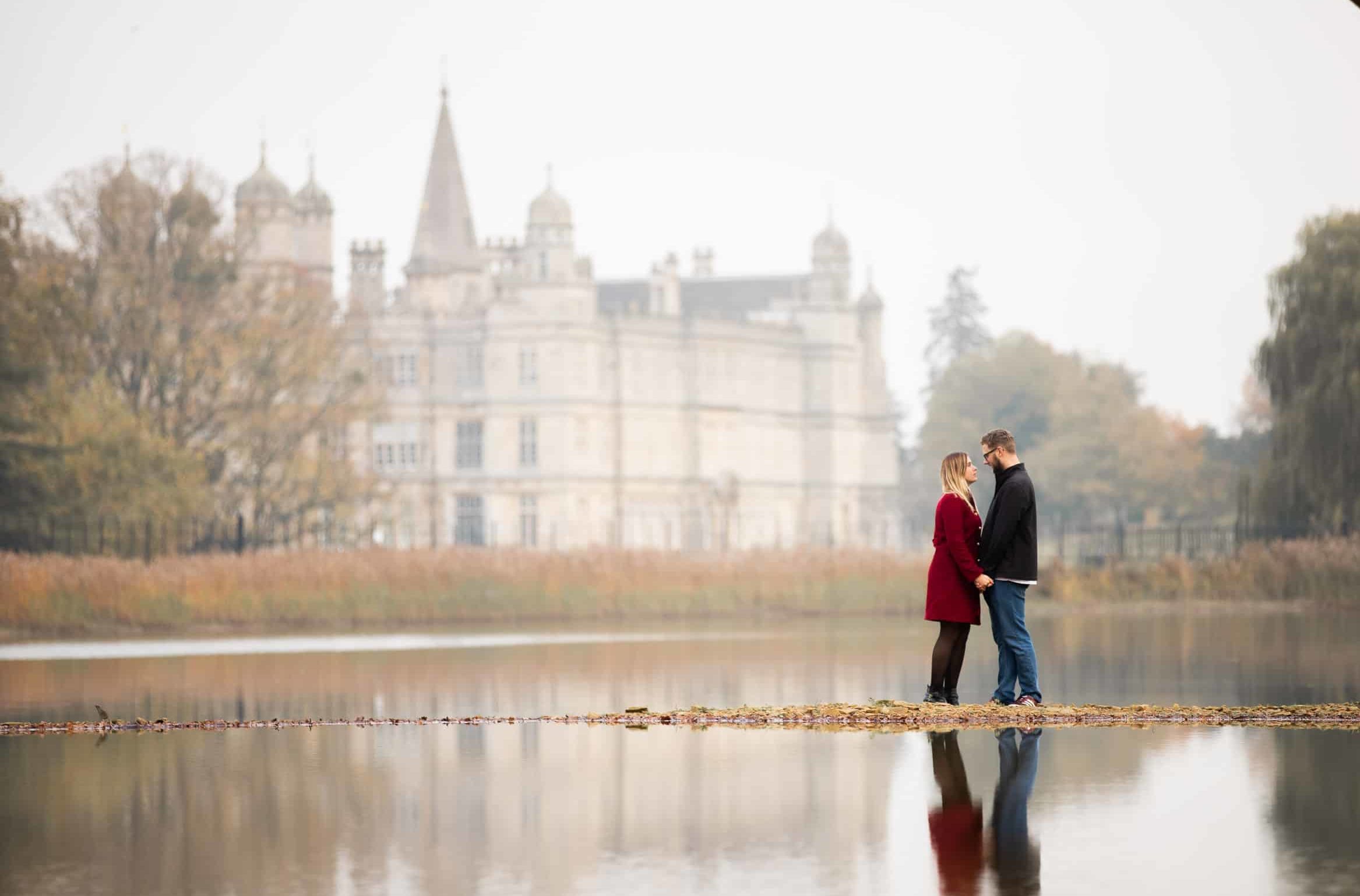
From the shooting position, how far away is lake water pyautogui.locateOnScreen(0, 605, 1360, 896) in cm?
757

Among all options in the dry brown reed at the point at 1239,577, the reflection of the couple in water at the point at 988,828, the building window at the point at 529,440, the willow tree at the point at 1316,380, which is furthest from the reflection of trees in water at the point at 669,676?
the building window at the point at 529,440

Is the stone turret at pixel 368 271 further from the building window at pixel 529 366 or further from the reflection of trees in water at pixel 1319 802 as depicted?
the reflection of trees in water at pixel 1319 802

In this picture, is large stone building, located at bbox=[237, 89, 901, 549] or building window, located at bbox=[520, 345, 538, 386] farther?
building window, located at bbox=[520, 345, 538, 386]

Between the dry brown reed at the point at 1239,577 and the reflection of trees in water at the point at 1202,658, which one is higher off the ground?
the dry brown reed at the point at 1239,577

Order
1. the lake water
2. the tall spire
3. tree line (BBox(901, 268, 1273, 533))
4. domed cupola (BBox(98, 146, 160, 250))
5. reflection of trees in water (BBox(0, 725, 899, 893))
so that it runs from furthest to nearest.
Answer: the tall spire → tree line (BBox(901, 268, 1273, 533)) → domed cupola (BBox(98, 146, 160, 250)) → reflection of trees in water (BBox(0, 725, 899, 893)) → the lake water

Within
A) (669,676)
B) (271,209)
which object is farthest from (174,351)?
(271,209)

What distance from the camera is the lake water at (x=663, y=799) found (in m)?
7.57

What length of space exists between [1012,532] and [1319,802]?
10.8ft

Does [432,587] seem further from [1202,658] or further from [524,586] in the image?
[1202,658]

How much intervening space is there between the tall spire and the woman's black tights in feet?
262

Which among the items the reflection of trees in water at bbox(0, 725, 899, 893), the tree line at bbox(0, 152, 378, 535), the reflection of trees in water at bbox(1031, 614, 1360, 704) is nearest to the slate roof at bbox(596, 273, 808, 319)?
the tree line at bbox(0, 152, 378, 535)

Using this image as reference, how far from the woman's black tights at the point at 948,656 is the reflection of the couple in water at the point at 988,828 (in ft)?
4.26

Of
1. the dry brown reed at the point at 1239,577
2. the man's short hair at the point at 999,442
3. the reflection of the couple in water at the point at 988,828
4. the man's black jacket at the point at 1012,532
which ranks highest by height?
the man's short hair at the point at 999,442

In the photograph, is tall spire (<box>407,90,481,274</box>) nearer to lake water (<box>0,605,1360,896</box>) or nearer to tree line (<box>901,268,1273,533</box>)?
tree line (<box>901,268,1273,533</box>)
